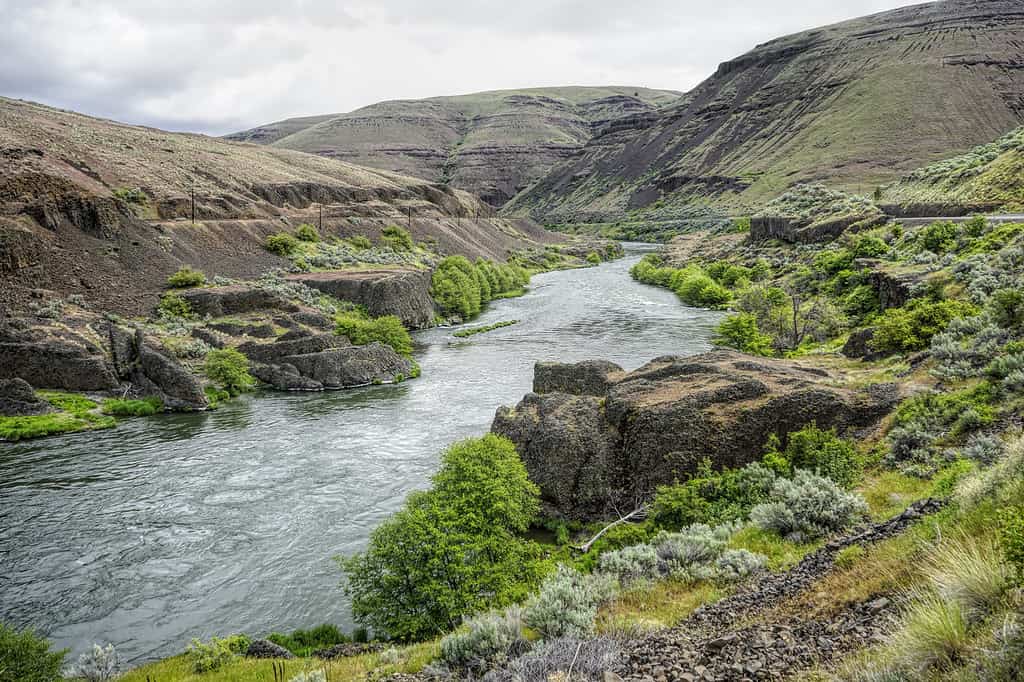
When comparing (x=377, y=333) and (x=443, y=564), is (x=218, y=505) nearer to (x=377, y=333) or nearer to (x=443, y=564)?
(x=443, y=564)

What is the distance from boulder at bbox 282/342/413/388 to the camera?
3978cm

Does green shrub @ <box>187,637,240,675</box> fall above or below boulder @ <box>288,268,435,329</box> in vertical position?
below

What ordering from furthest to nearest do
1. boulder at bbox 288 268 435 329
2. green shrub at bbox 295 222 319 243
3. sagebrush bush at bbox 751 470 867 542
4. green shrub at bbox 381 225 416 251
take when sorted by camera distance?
green shrub at bbox 381 225 416 251 → green shrub at bbox 295 222 319 243 → boulder at bbox 288 268 435 329 → sagebrush bush at bbox 751 470 867 542

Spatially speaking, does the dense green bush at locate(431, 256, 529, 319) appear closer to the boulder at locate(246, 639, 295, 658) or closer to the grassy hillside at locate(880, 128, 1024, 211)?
the grassy hillside at locate(880, 128, 1024, 211)

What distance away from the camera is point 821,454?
620 inches

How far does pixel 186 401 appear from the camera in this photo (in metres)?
34.6

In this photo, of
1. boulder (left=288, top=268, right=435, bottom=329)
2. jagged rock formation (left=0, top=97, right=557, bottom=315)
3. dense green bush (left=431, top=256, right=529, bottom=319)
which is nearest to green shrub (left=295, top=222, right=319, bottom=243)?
jagged rock formation (left=0, top=97, right=557, bottom=315)

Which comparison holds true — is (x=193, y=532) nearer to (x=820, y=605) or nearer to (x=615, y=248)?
(x=820, y=605)

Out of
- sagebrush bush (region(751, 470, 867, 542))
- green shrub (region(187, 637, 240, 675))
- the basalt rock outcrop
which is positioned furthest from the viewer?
the basalt rock outcrop

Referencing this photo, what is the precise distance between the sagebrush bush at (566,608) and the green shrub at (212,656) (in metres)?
7.20

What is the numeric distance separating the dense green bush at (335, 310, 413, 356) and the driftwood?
31555mm

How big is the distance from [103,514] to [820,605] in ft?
79.9

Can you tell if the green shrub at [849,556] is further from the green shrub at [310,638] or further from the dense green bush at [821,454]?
the green shrub at [310,638]

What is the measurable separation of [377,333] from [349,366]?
624 cm
